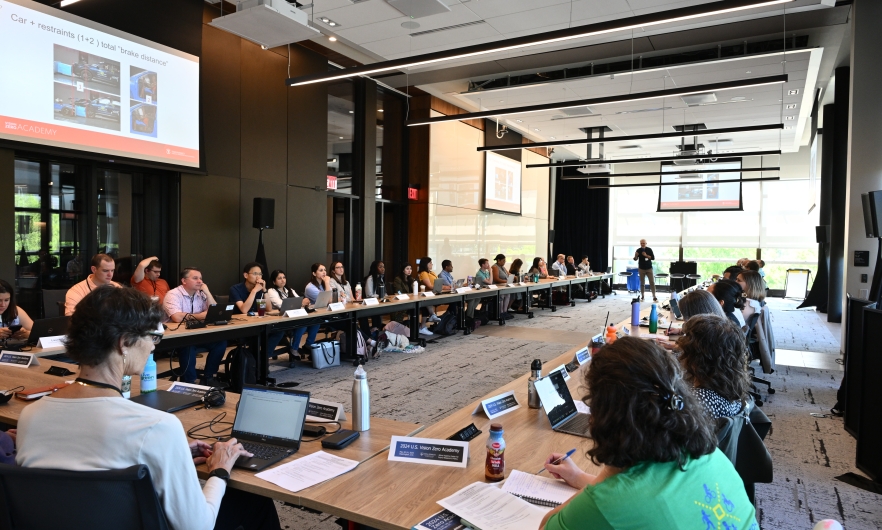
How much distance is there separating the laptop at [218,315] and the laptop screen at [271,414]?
2.96 metres

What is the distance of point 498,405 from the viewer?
248cm

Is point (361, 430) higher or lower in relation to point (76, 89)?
lower

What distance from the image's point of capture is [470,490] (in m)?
1.65

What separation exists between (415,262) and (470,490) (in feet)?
30.0

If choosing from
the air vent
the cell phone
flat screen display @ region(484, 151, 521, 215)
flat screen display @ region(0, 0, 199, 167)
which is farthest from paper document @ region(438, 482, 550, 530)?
flat screen display @ region(484, 151, 521, 215)

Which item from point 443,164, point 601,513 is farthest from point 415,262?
point 601,513

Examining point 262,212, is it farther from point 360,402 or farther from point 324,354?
point 360,402

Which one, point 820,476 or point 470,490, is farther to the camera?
point 820,476

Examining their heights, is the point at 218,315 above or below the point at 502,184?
below

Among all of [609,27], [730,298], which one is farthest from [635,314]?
[609,27]

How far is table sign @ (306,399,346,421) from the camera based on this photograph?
227 cm

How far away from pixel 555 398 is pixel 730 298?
3.02 m

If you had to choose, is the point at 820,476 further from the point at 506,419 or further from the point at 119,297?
the point at 119,297

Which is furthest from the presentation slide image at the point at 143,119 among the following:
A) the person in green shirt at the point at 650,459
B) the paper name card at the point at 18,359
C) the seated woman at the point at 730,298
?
the person in green shirt at the point at 650,459
